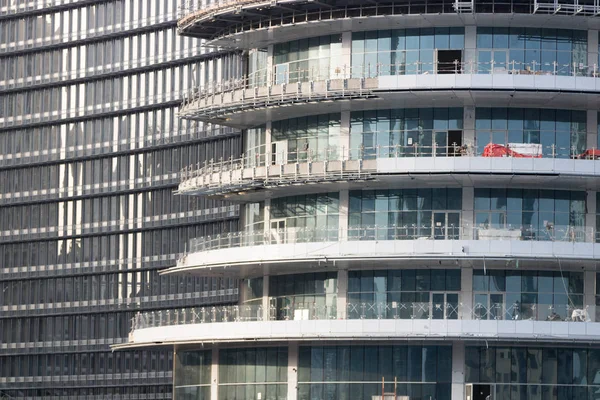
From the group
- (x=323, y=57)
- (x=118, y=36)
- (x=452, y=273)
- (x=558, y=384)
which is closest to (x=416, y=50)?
(x=323, y=57)

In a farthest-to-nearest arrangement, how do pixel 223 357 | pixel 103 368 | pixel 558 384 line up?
pixel 103 368
pixel 223 357
pixel 558 384

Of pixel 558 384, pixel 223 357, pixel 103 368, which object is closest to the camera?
pixel 558 384

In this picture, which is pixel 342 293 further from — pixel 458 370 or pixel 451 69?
pixel 451 69

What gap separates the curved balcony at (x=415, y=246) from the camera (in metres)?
94.2

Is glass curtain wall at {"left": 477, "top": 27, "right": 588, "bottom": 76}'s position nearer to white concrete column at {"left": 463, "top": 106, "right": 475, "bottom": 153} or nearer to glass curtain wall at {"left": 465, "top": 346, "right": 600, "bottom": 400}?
white concrete column at {"left": 463, "top": 106, "right": 475, "bottom": 153}

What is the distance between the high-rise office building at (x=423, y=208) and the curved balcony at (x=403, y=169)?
113mm

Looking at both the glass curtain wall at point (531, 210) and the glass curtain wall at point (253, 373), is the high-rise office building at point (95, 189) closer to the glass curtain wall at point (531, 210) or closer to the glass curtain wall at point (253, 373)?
the glass curtain wall at point (253, 373)

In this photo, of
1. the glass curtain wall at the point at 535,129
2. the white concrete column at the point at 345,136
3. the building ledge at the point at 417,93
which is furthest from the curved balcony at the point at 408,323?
the building ledge at the point at 417,93

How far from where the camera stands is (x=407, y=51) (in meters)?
98.2

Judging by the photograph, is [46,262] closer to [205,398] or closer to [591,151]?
[205,398]

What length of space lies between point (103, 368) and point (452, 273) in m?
56.9

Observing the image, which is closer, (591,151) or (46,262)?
(591,151)

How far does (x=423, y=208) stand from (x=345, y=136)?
249 inches

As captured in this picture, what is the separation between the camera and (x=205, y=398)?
337 ft
